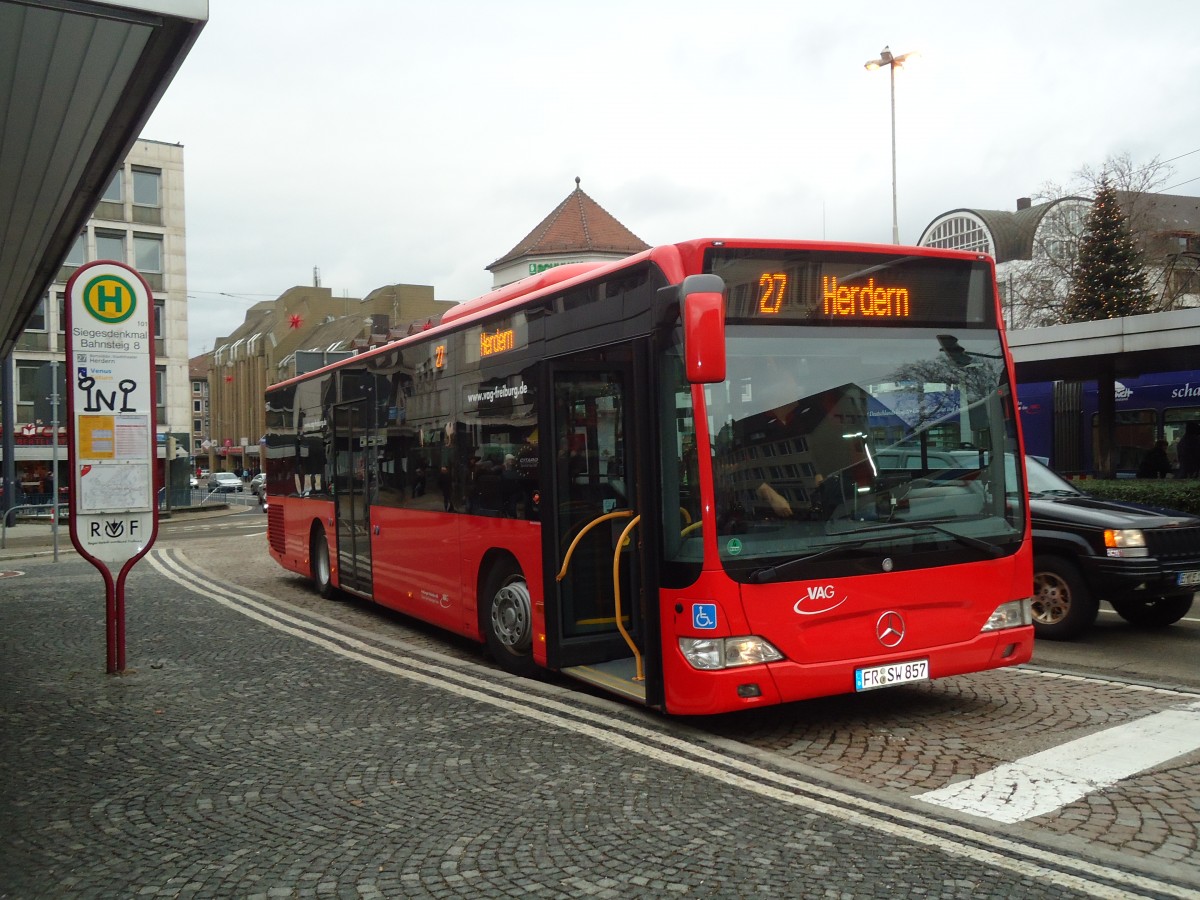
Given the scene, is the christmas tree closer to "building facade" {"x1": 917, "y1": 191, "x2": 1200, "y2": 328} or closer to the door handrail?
"building facade" {"x1": 917, "y1": 191, "x2": 1200, "y2": 328}

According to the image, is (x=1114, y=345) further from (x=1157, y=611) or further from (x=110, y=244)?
(x=110, y=244)

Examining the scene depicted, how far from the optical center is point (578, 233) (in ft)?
191

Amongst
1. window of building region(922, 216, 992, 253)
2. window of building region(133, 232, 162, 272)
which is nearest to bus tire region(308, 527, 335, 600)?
window of building region(133, 232, 162, 272)

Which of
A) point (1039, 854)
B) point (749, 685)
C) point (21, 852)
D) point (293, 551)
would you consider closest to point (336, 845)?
point (21, 852)

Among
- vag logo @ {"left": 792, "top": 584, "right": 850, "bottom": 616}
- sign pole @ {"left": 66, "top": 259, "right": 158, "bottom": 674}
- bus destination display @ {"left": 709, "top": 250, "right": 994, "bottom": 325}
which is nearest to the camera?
vag logo @ {"left": 792, "top": 584, "right": 850, "bottom": 616}

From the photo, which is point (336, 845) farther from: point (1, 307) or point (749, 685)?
point (1, 307)

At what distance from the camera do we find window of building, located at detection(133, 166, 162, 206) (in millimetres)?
54875

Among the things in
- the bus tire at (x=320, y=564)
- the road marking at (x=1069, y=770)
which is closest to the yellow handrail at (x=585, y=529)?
the road marking at (x=1069, y=770)

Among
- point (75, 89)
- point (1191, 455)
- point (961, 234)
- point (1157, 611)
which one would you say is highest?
point (961, 234)

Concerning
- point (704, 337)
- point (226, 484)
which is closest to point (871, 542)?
point (704, 337)

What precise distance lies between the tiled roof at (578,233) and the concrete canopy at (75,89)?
47.9 meters

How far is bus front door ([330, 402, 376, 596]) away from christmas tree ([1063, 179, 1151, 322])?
33067mm

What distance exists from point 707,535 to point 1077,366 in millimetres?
15250

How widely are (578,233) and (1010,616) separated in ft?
173
